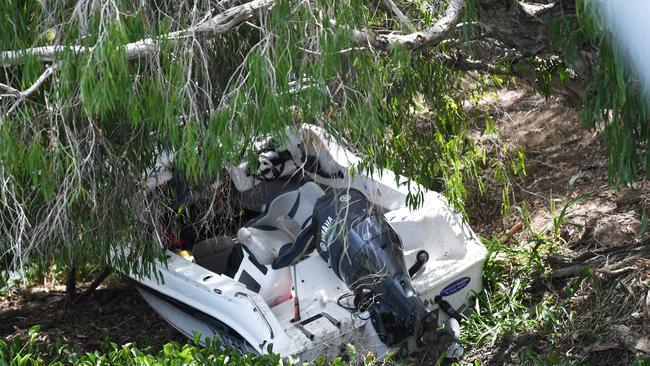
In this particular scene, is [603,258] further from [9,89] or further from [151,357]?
[9,89]

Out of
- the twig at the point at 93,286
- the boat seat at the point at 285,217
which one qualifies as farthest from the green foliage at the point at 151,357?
the twig at the point at 93,286

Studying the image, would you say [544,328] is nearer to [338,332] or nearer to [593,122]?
→ [338,332]

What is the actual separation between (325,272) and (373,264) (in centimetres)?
57

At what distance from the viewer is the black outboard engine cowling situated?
696 cm

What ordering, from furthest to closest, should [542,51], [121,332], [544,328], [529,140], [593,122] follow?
[529,140]
[121,332]
[544,328]
[542,51]
[593,122]

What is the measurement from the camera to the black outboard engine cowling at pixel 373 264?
6.96 metres

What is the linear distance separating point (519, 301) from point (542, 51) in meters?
2.62

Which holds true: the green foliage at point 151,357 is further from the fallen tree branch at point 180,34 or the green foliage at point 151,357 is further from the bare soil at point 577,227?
the fallen tree branch at point 180,34

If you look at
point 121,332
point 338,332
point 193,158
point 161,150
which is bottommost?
point 121,332

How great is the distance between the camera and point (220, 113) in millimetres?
5398

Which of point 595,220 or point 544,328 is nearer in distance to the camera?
point 544,328

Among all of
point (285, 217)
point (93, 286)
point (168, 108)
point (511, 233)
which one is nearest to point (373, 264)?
point (285, 217)

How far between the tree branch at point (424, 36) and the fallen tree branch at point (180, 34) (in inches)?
26.8

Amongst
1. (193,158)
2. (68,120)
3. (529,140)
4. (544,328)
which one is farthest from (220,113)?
(529,140)
